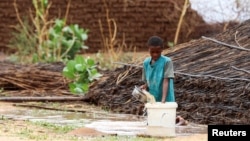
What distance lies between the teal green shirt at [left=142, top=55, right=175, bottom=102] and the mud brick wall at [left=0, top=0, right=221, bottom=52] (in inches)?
445

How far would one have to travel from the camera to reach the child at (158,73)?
8578 mm

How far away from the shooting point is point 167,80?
343 inches

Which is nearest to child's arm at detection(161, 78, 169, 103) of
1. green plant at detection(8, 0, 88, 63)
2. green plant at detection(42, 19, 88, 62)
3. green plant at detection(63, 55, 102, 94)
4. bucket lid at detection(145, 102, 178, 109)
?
bucket lid at detection(145, 102, 178, 109)

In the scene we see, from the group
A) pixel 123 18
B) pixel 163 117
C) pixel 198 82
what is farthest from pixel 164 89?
pixel 123 18

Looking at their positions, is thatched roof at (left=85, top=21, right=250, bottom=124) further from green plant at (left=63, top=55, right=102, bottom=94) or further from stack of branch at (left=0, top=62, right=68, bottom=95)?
stack of branch at (left=0, top=62, right=68, bottom=95)

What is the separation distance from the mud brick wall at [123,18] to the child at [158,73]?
11312mm

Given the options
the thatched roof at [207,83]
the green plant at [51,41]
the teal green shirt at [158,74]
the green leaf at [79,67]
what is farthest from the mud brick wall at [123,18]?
the teal green shirt at [158,74]

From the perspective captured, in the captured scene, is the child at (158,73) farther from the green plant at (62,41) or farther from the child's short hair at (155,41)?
the green plant at (62,41)

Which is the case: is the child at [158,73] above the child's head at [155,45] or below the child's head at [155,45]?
below

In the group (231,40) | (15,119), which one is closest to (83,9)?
(231,40)

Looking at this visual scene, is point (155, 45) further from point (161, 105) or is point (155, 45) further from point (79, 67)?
point (79, 67)

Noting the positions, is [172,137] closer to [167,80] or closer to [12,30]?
[167,80]

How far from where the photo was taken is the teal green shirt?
865cm

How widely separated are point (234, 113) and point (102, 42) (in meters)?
11.4
